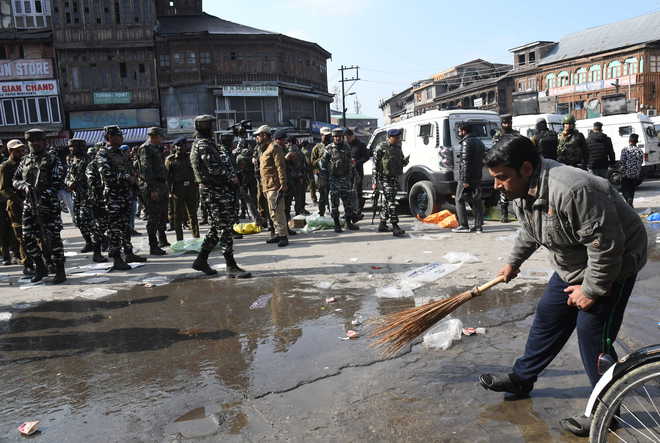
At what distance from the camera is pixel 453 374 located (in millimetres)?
3145

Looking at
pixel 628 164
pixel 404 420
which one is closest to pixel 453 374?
pixel 404 420

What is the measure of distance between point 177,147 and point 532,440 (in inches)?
287

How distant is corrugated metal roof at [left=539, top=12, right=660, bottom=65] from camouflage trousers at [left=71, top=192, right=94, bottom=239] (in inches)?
1702

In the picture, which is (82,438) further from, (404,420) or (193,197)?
(193,197)

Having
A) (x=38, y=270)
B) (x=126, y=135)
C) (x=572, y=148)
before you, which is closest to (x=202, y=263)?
(x=38, y=270)

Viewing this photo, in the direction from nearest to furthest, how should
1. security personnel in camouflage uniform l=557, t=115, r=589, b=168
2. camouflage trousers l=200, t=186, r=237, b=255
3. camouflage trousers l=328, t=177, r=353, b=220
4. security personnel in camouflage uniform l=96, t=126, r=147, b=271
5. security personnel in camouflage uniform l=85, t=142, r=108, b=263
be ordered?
1. camouflage trousers l=200, t=186, r=237, b=255
2. security personnel in camouflage uniform l=96, t=126, r=147, b=271
3. security personnel in camouflage uniform l=85, t=142, r=108, b=263
4. camouflage trousers l=328, t=177, r=353, b=220
5. security personnel in camouflage uniform l=557, t=115, r=589, b=168

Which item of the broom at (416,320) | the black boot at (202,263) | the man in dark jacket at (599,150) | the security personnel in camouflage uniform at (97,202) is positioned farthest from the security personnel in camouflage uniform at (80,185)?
the man in dark jacket at (599,150)

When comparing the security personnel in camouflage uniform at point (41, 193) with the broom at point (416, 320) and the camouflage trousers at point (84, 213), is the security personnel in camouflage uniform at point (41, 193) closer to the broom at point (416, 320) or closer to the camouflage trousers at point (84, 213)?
the camouflage trousers at point (84, 213)

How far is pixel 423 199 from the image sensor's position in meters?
9.68

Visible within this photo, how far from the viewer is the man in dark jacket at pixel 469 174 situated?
7.84 m

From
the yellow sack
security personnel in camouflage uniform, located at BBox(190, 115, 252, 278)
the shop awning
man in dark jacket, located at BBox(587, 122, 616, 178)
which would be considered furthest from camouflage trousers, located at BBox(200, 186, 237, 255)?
the shop awning

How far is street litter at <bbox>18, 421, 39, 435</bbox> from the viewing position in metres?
2.70

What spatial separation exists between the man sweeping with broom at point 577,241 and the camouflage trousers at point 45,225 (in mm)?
5408

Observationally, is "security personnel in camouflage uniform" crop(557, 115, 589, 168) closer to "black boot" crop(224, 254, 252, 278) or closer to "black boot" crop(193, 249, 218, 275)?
"black boot" crop(224, 254, 252, 278)
